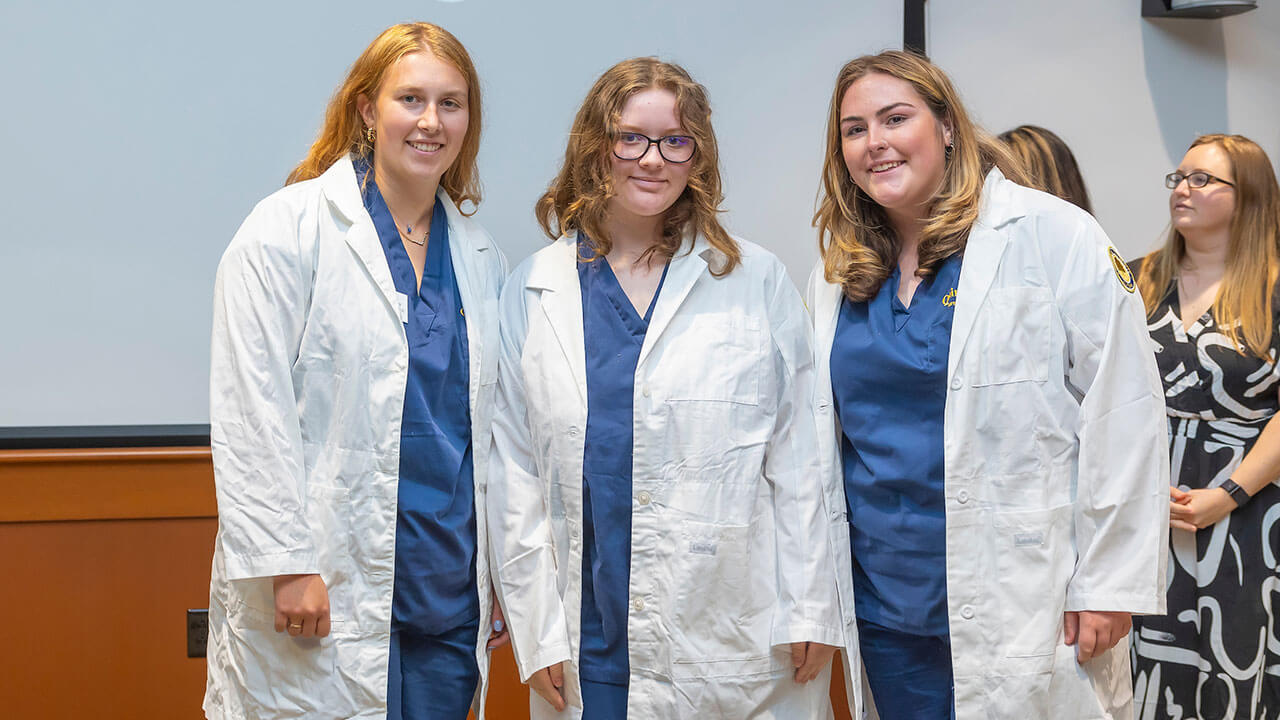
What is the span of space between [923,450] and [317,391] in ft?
3.14

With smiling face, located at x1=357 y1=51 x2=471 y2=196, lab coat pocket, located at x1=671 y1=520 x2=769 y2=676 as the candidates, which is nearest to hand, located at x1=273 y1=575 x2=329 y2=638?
lab coat pocket, located at x1=671 y1=520 x2=769 y2=676

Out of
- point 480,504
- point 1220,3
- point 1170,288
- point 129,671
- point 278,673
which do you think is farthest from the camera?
point 1220,3

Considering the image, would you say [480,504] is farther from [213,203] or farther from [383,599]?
[213,203]


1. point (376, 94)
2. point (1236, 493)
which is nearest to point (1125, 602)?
point (1236, 493)

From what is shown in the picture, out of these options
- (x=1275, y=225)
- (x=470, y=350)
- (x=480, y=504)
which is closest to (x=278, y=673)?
(x=480, y=504)

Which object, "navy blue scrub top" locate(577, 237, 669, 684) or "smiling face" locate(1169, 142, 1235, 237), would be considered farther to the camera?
"smiling face" locate(1169, 142, 1235, 237)

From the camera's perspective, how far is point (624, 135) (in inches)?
66.0

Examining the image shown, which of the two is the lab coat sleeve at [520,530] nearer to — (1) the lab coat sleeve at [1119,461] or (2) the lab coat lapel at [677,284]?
(2) the lab coat lapel at [677,284]

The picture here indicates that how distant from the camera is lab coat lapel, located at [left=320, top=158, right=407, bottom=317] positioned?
1604 millimetres

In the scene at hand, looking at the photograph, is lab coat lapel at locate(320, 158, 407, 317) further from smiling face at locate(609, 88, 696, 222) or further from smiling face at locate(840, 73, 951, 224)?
smiling face at locate(840, 73, 951, 224)

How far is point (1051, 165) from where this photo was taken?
2.37 metres

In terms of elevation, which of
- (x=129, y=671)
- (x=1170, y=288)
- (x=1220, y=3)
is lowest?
(x=129, y=671)

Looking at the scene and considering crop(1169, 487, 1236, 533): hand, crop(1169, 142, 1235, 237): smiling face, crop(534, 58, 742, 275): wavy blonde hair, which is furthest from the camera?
crop(1169, 142, 1235, 237): smiling face

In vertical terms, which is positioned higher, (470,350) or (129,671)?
(470,350)
